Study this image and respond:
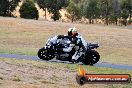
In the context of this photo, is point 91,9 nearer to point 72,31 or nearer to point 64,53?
point 64,53

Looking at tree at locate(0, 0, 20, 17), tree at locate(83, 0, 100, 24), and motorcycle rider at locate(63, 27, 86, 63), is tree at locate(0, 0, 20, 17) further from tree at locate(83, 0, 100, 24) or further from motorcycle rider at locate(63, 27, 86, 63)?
motorcycle rider at locate(63, 27, 86, 63)

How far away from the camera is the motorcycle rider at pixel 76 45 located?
25.7 metres

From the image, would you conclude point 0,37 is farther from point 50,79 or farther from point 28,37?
point 50,79

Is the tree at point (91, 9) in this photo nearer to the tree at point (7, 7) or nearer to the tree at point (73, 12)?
the tree at point (73, 12)

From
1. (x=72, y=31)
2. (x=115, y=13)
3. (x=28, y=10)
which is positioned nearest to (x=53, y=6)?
(x=28, y=10)

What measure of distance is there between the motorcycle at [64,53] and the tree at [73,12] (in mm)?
61472

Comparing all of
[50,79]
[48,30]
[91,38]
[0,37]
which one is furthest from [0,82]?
[48,30]

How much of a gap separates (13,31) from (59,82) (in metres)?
37.8

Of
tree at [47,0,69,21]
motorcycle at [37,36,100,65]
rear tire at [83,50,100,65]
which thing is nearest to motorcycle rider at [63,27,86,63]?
motorcycle at [37,36,100,65]

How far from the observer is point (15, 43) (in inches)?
1767

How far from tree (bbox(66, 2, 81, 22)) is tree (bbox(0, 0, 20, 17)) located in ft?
36.1

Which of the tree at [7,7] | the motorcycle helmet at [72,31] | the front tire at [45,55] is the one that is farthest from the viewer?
the tree at [7,7]

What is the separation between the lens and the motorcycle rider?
84.3 ft

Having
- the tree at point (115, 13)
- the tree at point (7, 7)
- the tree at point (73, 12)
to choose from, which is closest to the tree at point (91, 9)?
the tree at point (73, 12)
